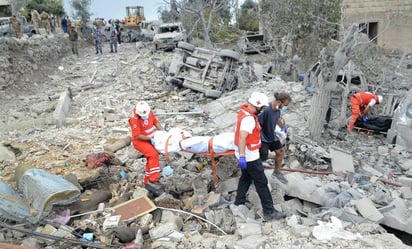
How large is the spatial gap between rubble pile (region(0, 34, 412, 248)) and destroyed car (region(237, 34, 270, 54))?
10.6 m

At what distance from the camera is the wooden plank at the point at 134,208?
4.74 m

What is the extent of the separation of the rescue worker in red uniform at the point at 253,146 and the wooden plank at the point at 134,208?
4.29 feet

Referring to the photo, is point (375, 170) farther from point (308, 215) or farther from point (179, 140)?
point (179, 140)

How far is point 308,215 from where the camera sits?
485cm

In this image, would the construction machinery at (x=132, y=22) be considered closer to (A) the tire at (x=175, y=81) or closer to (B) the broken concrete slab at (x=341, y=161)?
(A) the tire at (x=175, y=81)

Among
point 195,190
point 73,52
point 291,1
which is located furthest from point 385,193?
point 73,52

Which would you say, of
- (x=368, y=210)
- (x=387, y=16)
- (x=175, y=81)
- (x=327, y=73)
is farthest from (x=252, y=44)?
(x=368, y=210)

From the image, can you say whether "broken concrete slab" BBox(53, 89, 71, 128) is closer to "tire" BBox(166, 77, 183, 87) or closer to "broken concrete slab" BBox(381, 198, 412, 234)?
"tire" BBox(166, 77, 183, 87)

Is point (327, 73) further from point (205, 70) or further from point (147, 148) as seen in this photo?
point (205, 70)

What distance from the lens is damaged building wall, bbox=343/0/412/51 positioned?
20.7 meters

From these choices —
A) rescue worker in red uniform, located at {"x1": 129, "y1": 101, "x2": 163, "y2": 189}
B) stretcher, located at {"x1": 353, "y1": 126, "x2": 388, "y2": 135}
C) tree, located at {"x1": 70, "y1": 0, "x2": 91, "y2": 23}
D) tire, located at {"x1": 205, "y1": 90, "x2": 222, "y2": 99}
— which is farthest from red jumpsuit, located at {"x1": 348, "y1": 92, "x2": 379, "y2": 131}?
tree, located at {"x1": 70, "y1": 0, "x2": 91, "y2": 23}

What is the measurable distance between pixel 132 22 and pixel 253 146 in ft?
88.3

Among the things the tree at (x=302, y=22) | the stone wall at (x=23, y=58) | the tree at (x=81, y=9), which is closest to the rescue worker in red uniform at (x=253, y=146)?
the stone wall at (x=23, y=58)

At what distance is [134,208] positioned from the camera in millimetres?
4855
